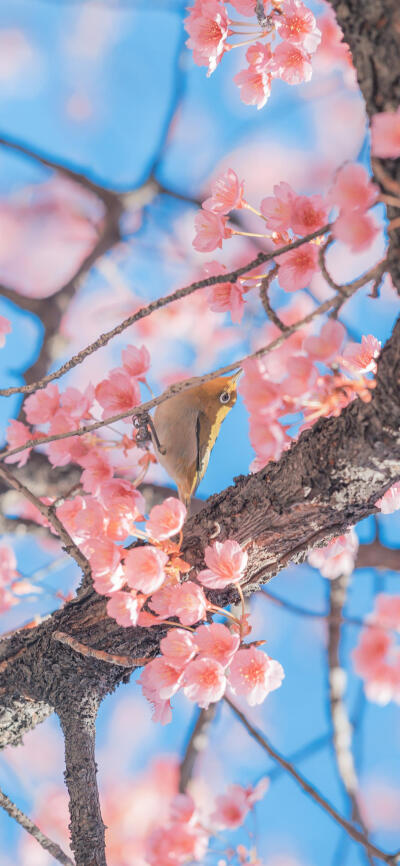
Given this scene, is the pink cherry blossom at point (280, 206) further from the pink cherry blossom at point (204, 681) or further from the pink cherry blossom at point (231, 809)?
the pink cherry blossom at point (231, 809)

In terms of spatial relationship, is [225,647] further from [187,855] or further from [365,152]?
[365,152]

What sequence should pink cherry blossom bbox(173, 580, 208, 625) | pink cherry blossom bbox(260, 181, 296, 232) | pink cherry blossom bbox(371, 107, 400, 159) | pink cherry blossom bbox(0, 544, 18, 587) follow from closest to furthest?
pink cherry blossom bbox(371, 107, 400, 159)
pink cherry blossom bbox(260, 181, 296, 232)
pink cherry blossom bbox(173, 580, 208, 625)
pink cherry blossom bbox(0, 544, 18, 587)

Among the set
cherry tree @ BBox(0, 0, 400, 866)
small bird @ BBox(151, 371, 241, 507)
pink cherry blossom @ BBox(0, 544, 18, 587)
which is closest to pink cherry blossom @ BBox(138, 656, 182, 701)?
cherry tree @ BBox(0, 0, 400, 866)

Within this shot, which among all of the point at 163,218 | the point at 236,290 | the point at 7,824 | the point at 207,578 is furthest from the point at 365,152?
the point at 7,824

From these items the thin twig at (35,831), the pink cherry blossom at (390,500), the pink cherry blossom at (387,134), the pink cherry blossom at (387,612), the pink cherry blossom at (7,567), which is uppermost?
the pink cherry blossom at (387,134)

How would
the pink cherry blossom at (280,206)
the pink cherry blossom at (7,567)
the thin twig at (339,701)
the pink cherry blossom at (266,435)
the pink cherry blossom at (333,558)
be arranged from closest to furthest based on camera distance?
the pink cherry blossom at (266,435) < the pink cherry blossom at (280,206) < the pink cherry blossom at (333,558) < the pink cherry blossom at (7,567) < the thin twig at (339,701)

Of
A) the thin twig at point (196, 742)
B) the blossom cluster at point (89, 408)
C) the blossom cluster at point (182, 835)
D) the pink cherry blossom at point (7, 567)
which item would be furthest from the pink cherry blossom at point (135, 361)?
the thin twig at point (196, 742)

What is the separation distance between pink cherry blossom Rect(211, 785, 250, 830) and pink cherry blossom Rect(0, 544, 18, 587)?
107 centimetres

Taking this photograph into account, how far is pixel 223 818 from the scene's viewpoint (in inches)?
37.3

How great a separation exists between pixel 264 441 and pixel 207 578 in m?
0.25

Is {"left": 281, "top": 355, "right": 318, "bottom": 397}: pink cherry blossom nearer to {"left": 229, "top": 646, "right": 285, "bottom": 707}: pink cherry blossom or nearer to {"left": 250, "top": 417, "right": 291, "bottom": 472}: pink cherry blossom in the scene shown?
{"left": 250, "top": 417, "right": 291, "bottom": 472}: pink cherry blossom

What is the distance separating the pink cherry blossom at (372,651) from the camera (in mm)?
835

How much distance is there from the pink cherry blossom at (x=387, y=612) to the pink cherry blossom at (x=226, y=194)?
1.94ft

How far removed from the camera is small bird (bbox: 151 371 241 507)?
132 cm
